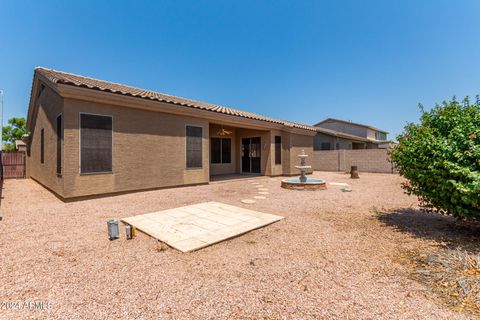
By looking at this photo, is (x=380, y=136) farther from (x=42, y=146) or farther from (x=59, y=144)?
(x=42, y=146)

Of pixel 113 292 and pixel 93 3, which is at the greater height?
pixel 93 3

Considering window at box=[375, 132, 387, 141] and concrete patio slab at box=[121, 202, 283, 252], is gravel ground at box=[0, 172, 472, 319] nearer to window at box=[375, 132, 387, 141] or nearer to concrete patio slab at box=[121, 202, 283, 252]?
concrete patio slab at box=[121, 202, 283, 252]

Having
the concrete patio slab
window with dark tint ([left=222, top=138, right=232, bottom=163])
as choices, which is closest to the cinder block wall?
window with dark tint ([left=222, top=138, right=232, bottom=163])

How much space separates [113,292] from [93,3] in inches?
444

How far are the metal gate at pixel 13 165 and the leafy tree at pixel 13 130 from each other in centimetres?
2572

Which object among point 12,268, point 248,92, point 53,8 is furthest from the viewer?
point 248,92

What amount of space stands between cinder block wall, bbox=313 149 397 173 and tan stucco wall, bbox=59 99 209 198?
13.5 meters

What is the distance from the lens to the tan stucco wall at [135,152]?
6.38m

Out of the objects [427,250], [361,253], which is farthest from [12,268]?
[427,250]

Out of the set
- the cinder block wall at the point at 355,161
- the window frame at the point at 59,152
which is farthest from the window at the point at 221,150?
the cinder block wall at the point at 355,161

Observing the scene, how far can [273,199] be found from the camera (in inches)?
276

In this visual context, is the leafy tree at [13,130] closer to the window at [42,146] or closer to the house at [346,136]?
the window at [42,146]

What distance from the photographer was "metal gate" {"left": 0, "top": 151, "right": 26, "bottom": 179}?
14.3m

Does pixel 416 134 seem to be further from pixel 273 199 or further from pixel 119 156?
pixel 119 156
